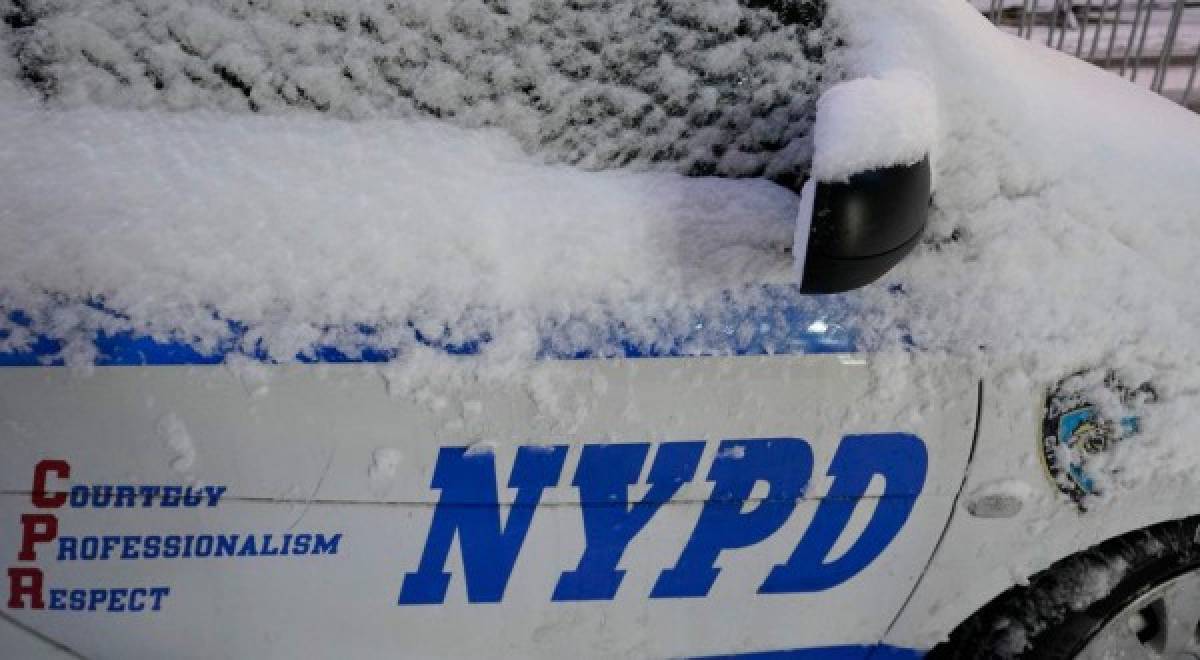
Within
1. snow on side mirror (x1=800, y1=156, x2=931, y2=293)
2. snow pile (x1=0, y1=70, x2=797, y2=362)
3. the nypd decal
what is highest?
snow on side mirror (x1=800, y1=156, x2=931, y2=293)

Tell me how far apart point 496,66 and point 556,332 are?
17.9 inches

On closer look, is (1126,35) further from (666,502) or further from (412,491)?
(412,491)

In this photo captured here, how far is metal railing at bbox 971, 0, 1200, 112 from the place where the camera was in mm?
3658

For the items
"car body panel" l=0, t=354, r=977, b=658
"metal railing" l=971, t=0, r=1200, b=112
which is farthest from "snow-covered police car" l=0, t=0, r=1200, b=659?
"metal railing" l=971, t=0, r=1200, b=112

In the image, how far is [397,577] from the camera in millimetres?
1511

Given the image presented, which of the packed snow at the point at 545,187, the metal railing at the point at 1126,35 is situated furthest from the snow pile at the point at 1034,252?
the metal railing at the point at 1126,35

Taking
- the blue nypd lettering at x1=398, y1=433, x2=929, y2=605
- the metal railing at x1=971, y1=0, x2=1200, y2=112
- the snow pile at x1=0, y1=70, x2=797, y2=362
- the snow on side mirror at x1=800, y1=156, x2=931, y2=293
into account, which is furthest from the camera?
the metal railing at x1=971, y1=0, x2=1200, y2=112

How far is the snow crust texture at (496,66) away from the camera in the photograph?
5.09 feet

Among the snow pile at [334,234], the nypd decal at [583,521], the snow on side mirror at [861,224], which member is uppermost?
the snow on side mirror at [861,224]

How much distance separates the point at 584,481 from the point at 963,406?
575 mm

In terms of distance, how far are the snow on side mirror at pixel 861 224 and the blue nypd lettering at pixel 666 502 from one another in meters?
0.32

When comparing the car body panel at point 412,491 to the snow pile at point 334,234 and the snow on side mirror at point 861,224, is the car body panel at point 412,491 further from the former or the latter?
the snow on side mirror at point 861,224

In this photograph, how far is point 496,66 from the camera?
62.9 inches

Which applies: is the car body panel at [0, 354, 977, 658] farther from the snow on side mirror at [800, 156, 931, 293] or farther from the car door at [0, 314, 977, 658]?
the snow on side mirror at [800, 156, 931, 293]
